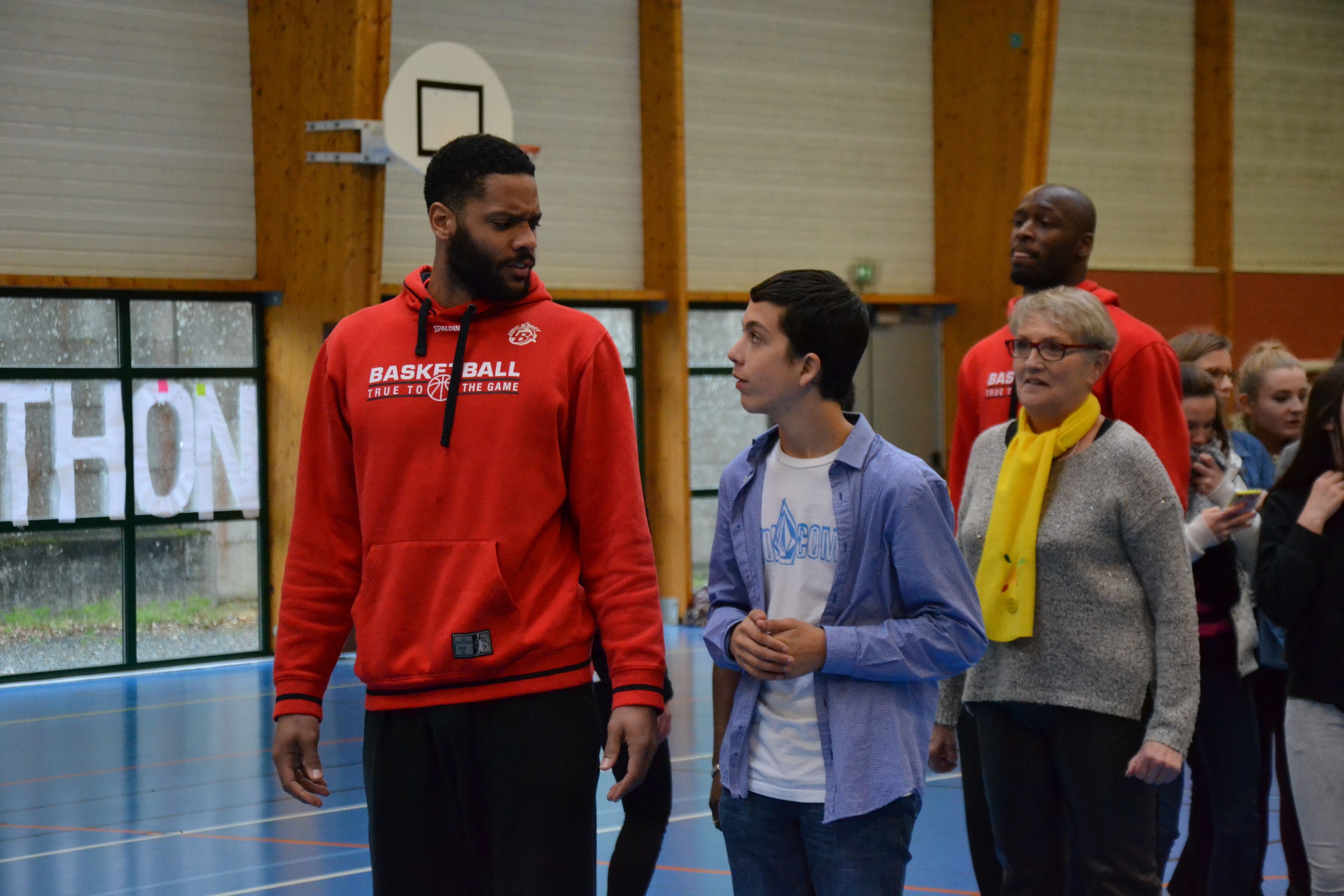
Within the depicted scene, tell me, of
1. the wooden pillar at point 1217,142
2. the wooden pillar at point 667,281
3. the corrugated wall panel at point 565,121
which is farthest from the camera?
the wooden pillar at point 1217,142

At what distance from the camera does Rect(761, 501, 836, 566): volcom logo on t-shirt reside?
8.97ft

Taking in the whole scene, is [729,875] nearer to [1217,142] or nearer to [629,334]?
[629,334]

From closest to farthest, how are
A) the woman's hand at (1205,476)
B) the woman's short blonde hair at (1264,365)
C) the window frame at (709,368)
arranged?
the woman's hand at (1205,476) < the woman's short blonde hair at (1264,365) < the window frame at (709,368)

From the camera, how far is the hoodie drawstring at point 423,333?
8.92 feet

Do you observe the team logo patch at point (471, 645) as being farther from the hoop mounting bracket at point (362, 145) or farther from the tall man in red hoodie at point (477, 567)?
the hoop mounting bracket at point (362, 145)

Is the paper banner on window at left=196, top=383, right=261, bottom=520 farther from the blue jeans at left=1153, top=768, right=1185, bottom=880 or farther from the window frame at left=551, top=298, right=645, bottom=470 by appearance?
the blue jeans at left=1153, top=768, right=1185, bottom=880

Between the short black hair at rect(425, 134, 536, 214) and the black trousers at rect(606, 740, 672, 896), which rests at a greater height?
the short black hair at rect(425, 134, 536, 214)

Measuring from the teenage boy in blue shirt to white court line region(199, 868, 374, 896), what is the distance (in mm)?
2976

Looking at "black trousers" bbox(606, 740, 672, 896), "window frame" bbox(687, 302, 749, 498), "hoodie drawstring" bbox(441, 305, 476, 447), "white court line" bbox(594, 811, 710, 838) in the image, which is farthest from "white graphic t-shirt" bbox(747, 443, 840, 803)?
"window frame" bbox(687, 302, 749, 498)

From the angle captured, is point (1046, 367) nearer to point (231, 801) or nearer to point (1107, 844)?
point (1107, 844)

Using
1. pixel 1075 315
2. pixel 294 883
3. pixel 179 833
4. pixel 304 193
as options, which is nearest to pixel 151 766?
pixel 179 833

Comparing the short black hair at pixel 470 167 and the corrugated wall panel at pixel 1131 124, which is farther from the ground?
the corrugated wall panel at pixel 1131 124

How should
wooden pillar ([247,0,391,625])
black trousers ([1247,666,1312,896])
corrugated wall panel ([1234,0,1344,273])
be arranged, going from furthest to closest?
corrugated wall panel ([1234,0,1344,273])
wooden pillar ([247,0,391,625])
black trousers ([1247,666,1312,896])

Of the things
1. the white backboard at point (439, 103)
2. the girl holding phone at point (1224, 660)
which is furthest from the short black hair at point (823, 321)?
the white backboard at point (439, 103)
